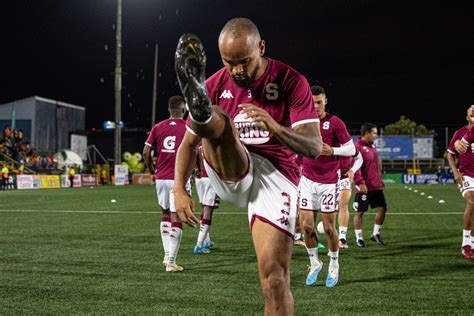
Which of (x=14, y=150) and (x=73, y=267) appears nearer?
(x=73, y=267)

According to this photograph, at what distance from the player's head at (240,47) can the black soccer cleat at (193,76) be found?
51 centimetres

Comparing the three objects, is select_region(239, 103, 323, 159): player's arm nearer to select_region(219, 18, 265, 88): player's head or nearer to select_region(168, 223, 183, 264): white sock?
select_region(219, 18, 265, 88): player's head

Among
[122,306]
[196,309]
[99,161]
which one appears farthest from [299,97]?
[99,161]

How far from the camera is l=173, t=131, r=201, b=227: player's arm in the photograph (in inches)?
131

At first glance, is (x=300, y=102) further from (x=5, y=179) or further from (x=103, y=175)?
(x=103, y=175)

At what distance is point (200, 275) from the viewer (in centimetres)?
764

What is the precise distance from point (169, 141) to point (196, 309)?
3508mm

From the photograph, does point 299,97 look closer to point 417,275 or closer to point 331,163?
point 331,163

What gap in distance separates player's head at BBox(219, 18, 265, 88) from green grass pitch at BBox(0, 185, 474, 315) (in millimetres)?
2900

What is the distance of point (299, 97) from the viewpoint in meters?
3.62

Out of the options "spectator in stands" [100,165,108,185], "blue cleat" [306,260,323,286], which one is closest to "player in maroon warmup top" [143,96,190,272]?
"blue cleat" [306,260,323,286]

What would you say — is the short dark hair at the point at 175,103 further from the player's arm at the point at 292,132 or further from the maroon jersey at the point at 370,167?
the player's arm at the point at 292,132

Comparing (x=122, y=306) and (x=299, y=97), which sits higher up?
(x=299, y=97)

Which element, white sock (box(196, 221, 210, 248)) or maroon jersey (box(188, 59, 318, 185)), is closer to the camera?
maroon jersey (box(188, 59, 318, 185))
